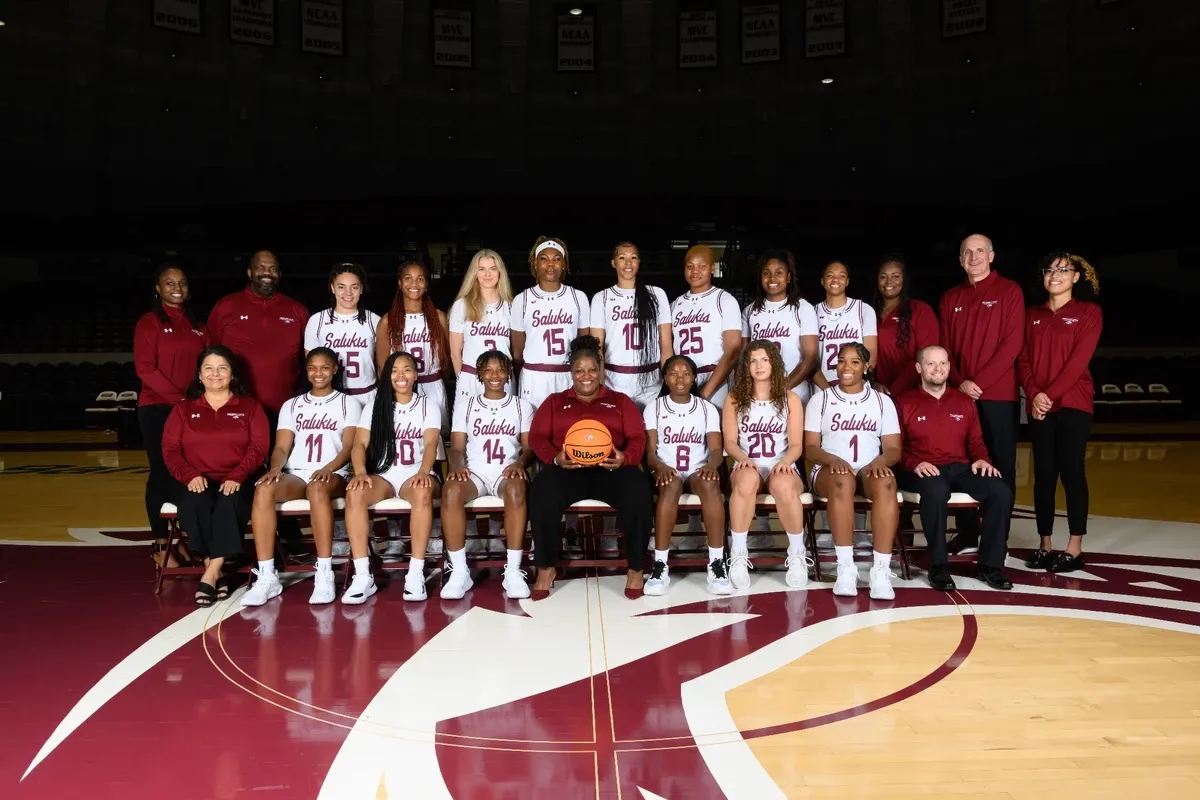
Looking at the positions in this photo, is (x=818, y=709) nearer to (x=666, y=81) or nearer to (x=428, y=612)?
(x=428, y=612)

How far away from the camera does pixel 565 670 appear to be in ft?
10.1

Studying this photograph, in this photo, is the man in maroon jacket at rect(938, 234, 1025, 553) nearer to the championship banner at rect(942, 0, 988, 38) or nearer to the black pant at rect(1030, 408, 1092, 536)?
the black pant at rect(1030, 408, 1092, 536)

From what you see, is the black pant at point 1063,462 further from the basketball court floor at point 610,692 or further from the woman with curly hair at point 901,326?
the woman with curly hair at point 901,326

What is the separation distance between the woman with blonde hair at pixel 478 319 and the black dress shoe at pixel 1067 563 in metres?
3.05

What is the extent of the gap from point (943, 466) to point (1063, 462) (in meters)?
0.71

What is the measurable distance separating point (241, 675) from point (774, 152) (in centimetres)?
1270

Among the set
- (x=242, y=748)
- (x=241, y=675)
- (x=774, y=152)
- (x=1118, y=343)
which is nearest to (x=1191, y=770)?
(x=242, y=748)

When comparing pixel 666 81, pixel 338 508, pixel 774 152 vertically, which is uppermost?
pixel 666 81

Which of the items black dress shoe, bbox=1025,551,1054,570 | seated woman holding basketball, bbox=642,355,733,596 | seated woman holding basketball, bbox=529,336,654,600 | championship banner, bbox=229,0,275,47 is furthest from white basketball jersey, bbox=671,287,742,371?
championship banner, bbox=229,0,275,47

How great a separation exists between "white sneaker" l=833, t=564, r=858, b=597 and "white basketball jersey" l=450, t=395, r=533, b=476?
1658 mm

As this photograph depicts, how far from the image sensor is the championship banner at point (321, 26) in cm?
1307

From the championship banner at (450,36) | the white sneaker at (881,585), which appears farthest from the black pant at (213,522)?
the championship banner at (450,36)

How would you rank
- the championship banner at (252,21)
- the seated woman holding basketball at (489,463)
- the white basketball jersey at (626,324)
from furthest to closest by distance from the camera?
1. the championship banner at (252,21)
2. the white basketball jersey at (626,324)
3. the seated woman holding basketball at (489,463)

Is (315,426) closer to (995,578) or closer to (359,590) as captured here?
(359,590)
